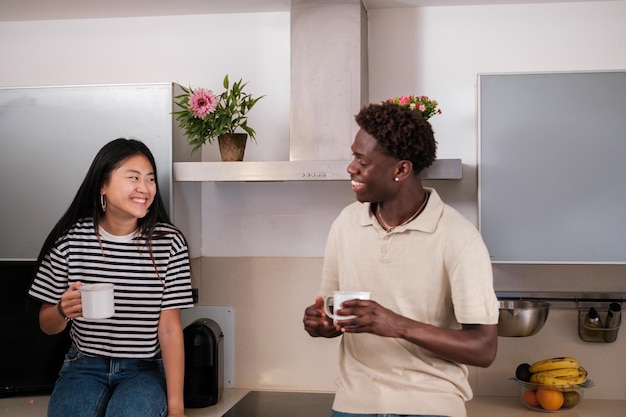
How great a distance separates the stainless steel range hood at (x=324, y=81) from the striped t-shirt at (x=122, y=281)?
30 cm

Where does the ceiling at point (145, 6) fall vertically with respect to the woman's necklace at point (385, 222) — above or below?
above

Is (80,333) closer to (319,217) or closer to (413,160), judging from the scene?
(319,217)

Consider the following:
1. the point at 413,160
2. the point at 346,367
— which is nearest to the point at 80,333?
the point at 346,367

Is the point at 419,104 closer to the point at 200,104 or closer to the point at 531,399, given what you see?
the point at 200,104

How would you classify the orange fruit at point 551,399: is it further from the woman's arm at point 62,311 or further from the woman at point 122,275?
the woman's arm at point 62,311

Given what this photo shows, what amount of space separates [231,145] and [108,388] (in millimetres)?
873

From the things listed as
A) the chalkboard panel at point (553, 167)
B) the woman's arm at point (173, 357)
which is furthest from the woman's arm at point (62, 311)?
the chalkboard panel at point (553, 167)

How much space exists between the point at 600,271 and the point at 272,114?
1.31m

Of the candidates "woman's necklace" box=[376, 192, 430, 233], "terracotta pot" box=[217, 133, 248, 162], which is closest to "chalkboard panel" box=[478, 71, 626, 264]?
"woman's necklace" box=[376, 192, 430, 233]

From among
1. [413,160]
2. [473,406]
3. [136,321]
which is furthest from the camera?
[473,406]

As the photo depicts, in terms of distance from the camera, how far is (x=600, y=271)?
274 centimetres

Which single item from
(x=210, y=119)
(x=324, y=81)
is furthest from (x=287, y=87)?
(x=210, y=119)

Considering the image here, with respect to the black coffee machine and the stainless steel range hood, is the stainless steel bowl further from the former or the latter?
the black coffee machine

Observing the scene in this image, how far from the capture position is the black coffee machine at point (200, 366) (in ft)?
8.52
